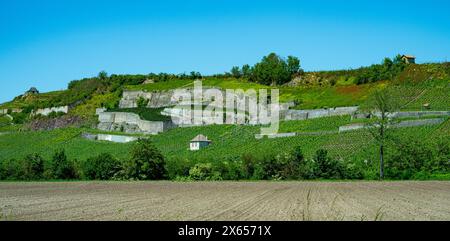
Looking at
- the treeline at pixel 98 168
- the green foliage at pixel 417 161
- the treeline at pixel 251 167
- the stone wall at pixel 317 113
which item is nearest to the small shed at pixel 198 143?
the stone wall at pixel 317 113

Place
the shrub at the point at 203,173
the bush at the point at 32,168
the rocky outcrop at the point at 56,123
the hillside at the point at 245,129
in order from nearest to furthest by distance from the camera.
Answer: the shrub at the point at 203,173, the hillside at the point at 245,129, the bush at the point at 32,168, the rocky outcrop at the point at 56,123

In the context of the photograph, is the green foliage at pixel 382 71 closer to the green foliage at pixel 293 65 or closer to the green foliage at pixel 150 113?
the green foliage at pixel 293 65

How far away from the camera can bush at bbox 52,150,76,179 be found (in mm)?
84000

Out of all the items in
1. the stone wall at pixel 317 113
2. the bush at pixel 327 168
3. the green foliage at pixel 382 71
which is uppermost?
the green foliage at pixel 382 71

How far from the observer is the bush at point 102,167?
8169 centimetres

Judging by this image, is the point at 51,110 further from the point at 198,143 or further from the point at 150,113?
the point at 198,143

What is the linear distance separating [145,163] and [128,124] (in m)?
60.7

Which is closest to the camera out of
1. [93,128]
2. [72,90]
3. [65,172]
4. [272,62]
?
[65,172]

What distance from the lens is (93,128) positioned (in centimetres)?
14312

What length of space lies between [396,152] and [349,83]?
79922 millimetres

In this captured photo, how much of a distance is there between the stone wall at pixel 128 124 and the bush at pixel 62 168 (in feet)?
152
